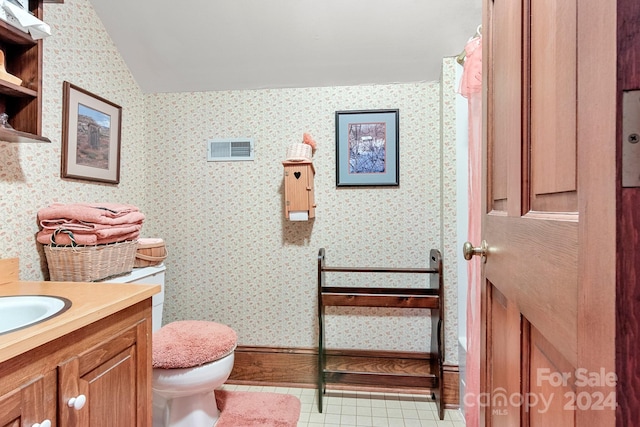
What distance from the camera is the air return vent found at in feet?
6.50

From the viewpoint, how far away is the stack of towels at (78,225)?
1.28 meters

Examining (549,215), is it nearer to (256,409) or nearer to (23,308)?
(23,308)

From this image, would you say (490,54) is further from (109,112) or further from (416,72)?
(109,112)

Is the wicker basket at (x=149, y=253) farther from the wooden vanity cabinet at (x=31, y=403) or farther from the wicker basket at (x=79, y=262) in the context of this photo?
the wooden vanity cabinet at (x=31, y=403)

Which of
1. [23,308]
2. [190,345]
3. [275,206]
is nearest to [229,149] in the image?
[275,206]

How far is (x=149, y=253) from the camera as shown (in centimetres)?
165

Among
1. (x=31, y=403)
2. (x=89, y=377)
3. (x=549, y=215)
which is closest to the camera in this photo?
(x=549, y=215)

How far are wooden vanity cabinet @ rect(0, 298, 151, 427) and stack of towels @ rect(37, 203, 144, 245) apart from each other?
0.50 meters

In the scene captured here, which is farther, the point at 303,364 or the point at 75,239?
the point at 303,364

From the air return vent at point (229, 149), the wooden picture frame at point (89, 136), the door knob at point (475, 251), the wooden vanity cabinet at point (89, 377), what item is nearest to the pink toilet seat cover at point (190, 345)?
the wooden vanity cabinet at point (89, 377)

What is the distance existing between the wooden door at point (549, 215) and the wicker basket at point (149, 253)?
156 cm

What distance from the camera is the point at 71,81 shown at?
59.5 inches

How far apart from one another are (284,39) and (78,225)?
1362mm

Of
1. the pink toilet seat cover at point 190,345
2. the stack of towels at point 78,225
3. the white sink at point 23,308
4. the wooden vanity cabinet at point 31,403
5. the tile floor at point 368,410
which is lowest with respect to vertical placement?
the tile floor at point 368,410
